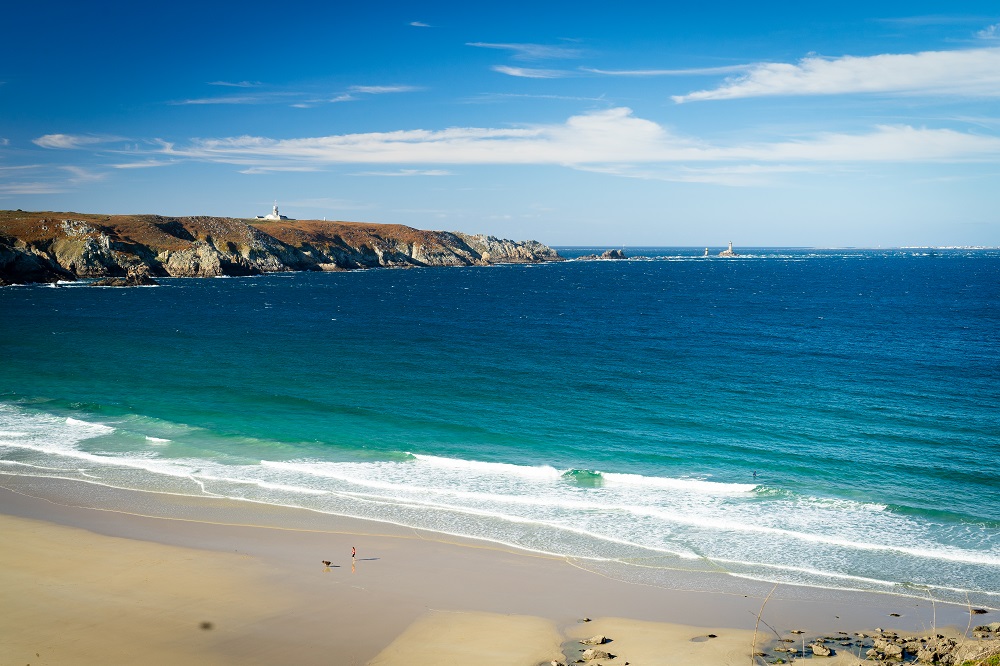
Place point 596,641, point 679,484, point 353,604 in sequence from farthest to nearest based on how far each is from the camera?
point 679,484, point 353,604, point 596,641

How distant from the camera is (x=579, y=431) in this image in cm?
2978

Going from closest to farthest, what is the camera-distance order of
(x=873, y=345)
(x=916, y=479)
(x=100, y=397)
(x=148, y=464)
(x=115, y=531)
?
(x=115, y=531) < (x=916, y=479) < (x=148, y=464) < (x=100, y=397) < (x=873, y=345)

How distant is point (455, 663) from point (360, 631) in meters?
2.51

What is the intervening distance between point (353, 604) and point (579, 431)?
1592 cm

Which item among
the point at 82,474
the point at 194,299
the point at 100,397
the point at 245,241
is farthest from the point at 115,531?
the point at 245,241

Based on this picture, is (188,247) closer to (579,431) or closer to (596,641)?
(579,431)

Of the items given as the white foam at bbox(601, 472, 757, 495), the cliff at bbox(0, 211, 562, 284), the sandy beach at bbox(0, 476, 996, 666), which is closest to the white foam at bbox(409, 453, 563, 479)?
the white foam at bbox(601, 472, 757, 495)

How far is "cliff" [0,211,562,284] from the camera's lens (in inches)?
4183

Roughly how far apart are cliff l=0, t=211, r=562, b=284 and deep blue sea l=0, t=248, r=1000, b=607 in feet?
175

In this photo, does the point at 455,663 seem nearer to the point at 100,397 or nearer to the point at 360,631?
the point at 360,631

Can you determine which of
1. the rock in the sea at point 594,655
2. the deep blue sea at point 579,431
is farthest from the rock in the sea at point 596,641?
the deep blue sea at point 579,431

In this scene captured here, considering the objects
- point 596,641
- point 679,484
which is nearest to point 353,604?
point 596,641

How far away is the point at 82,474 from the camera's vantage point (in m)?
24.6

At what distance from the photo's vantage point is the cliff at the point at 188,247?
106 m
